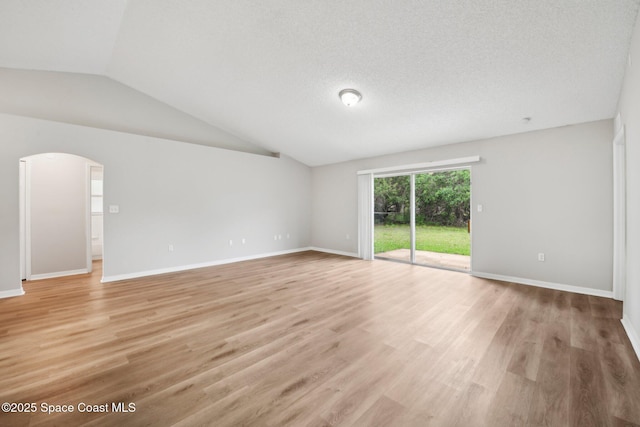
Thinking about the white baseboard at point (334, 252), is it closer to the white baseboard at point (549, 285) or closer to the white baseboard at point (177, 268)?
the white baseboard at point (177, 268)

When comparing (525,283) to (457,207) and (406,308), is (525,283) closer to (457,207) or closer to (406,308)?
(457,207)

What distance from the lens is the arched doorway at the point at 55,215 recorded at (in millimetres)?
4449

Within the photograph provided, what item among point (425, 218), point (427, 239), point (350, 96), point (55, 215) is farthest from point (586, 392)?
point (55, 215)

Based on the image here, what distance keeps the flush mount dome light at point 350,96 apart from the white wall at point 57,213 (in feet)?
16.8

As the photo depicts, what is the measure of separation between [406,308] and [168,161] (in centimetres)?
504

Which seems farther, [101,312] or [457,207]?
[457,207]

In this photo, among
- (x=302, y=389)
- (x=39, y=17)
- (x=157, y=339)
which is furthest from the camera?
(x=39, y=17)

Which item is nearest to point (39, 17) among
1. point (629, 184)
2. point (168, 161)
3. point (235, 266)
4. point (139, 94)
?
point (139, 94)

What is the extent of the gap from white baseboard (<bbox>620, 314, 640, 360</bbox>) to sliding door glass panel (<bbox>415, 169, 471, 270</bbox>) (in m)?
2.45

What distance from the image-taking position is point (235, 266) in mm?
5523

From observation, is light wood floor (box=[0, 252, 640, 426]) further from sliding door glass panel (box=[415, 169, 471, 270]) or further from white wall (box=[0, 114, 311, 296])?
sliding door glass panel (box=[415, 169, 471, 270])

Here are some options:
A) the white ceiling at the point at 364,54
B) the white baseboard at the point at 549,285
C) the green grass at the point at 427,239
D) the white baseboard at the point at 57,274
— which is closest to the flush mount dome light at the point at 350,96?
the white ceiling at the point at 364,54

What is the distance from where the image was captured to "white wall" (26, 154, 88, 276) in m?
4.56

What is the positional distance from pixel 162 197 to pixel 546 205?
671 cm
